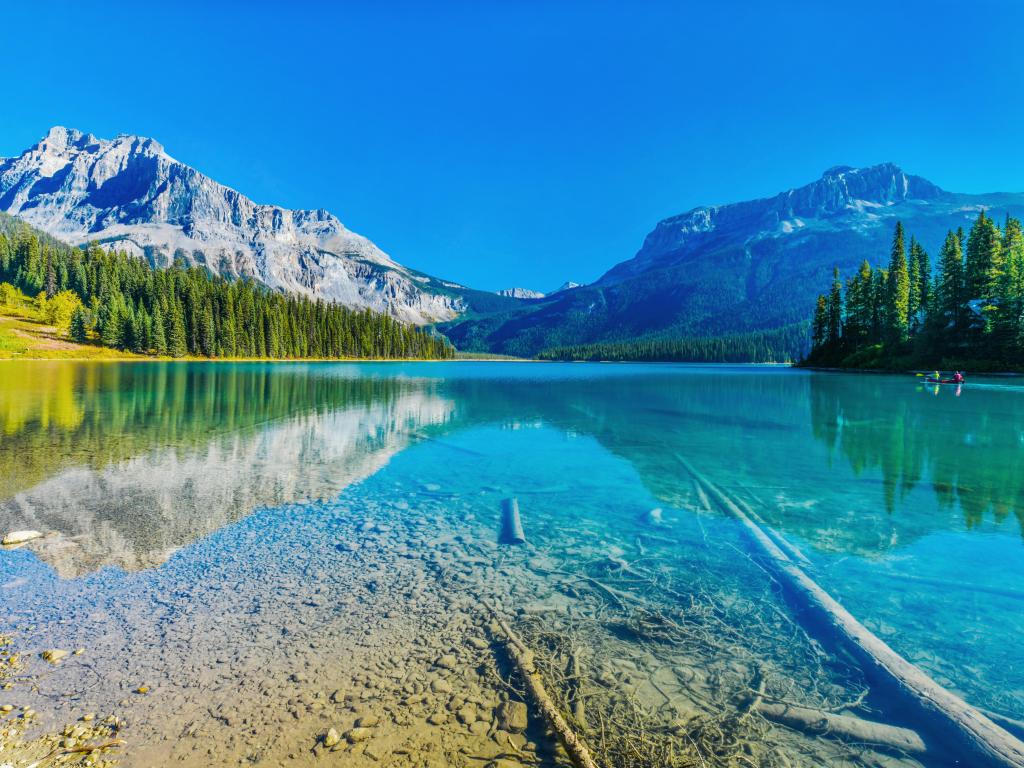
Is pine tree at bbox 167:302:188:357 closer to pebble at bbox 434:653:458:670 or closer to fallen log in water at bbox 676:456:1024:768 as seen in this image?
pebble at bbox 434:653:458:670

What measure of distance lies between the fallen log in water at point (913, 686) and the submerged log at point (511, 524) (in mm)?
4966

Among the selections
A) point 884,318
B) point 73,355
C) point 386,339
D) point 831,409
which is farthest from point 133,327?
point 884,318

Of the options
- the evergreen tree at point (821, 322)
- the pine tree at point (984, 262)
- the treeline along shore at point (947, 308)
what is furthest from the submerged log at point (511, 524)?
the evergreen tree at point (821, 322)

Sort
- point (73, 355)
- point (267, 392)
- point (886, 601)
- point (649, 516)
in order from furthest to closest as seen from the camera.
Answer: point (73, 355)
point (267, 392)
point (649, 516)
point (886, 601)

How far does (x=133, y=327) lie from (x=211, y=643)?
13644 cm

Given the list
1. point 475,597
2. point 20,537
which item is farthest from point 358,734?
point 20,537

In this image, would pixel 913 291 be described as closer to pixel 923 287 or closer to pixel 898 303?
pixel 923 287

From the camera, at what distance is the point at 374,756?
4574 mm

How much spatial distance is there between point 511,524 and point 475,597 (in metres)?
3.57

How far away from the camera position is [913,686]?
18.6 ft

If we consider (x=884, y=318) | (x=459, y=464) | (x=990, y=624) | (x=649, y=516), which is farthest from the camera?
(x=884, y=318)

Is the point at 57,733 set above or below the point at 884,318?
below

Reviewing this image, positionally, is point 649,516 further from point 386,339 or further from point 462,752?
point 386,339

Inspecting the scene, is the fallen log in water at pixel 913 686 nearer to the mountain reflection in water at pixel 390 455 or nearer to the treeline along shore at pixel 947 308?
the mountain reflection in water at pixel 390 455
